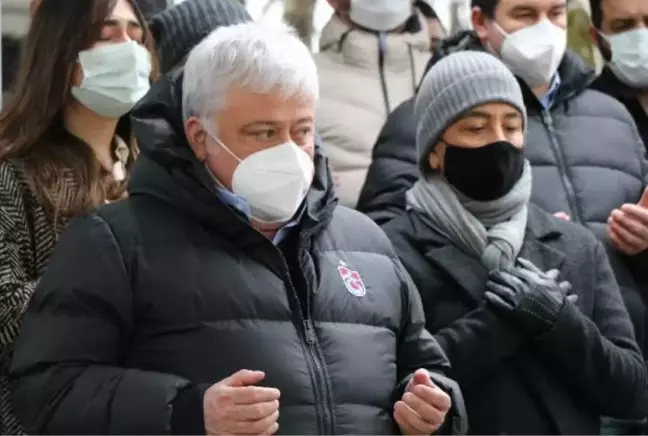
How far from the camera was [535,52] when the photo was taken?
2752 millimetres

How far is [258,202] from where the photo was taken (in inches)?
74.9

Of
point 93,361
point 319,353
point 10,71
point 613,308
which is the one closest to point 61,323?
point 93,361

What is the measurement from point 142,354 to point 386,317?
17.1 inches

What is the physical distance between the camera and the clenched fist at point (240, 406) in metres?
1.70

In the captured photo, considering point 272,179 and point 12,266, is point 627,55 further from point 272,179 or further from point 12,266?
point 12,266

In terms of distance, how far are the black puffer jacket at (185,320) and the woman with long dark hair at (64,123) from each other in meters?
0.40

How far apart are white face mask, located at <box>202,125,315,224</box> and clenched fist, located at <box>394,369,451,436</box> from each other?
0.37 meters

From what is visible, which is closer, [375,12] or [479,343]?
[479,343]

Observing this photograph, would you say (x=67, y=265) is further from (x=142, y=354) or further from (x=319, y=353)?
(x=319, y=353)

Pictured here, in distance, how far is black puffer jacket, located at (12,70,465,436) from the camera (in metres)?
1.76

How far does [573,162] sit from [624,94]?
56 cm

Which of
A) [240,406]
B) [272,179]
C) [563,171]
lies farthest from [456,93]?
[240,406]

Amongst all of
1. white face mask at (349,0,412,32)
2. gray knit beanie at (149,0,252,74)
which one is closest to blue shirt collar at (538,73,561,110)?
white face mask at (349,0,412,32)

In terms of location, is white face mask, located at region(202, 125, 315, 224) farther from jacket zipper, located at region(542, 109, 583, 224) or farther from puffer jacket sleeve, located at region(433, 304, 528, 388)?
jacket zipper, located at region(542, 109, 583, 224)
